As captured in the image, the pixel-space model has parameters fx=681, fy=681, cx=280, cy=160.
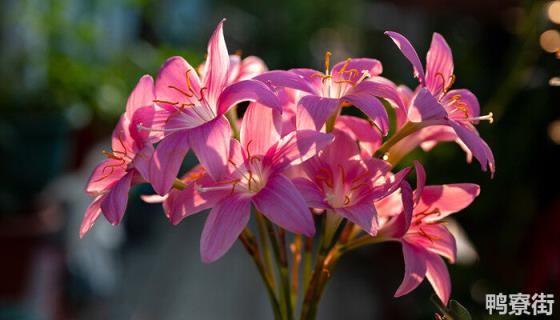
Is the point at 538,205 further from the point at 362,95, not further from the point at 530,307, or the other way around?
the point at 362,95

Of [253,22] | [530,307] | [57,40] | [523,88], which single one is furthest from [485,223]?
[253,22]

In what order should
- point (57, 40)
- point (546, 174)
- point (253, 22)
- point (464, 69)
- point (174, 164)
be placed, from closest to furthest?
point (174, 164), point (546, 174), point (464, 69), point (57, 40), point (253, 22)

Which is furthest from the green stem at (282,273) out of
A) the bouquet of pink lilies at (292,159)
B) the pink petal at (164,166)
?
the pink petal at (164,166)

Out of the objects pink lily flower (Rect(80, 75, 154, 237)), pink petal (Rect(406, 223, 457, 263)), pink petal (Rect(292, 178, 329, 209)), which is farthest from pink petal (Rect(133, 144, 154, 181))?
pink petal (Rect(406, 223, 457, 263))

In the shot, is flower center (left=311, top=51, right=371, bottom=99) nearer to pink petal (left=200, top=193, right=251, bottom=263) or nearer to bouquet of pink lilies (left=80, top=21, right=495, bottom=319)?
bouquet of pink lilies (left=80, top=21, right=495, bottom=319)

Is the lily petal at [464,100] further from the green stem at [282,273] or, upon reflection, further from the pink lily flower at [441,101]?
the green stem at [282,273]
